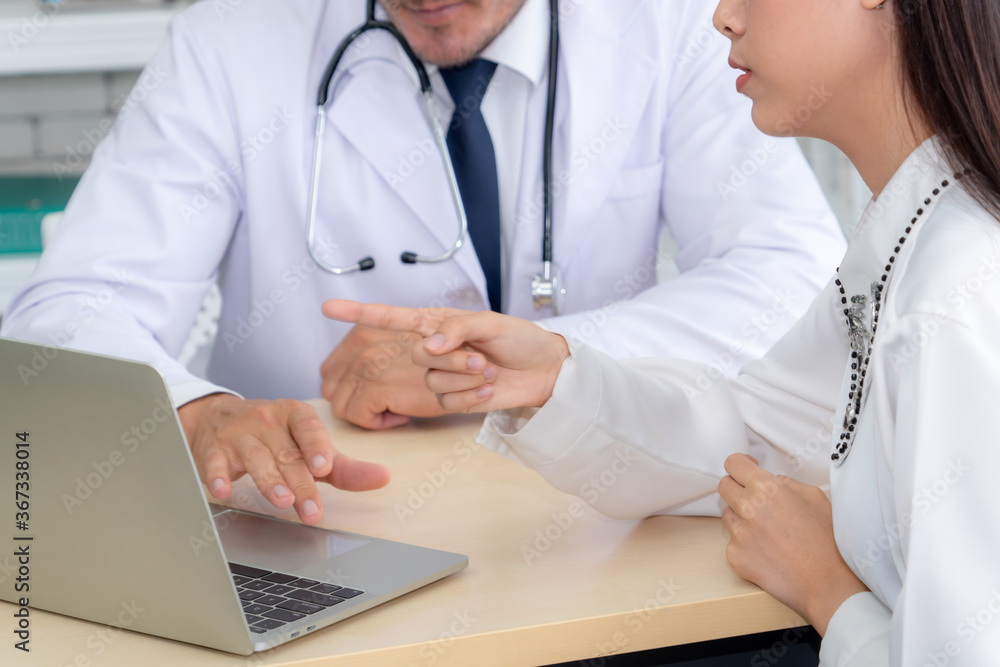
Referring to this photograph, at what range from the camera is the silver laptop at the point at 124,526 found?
543 mm

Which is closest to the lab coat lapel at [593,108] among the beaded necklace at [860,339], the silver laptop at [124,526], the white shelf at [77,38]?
the beaded necklace at [860,339]

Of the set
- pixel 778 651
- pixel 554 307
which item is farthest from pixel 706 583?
pixel 554 307

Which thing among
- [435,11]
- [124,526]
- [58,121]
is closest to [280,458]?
[124,526]

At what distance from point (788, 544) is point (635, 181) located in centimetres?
84

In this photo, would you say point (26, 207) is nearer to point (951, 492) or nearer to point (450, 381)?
point (450, 381)

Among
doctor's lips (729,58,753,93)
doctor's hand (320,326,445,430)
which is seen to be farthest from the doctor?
doctor's lips (729,58,753,93)

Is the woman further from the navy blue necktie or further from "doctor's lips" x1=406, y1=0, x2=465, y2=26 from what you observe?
"doctor's lips" x1=406, y1=0, x2=465, y2=26

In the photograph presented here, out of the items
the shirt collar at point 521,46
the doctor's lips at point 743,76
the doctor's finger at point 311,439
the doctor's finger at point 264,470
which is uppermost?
the doctor's lips at point 743,76

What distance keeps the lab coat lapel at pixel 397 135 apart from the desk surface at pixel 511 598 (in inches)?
23.1

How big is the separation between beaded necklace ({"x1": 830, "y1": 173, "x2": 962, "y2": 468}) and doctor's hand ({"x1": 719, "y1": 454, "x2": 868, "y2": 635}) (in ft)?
0.21

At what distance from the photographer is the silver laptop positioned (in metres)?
0.54

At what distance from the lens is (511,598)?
665mm

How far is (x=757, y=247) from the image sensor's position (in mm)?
1309

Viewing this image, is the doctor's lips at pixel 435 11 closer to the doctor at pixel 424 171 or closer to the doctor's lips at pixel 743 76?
the doctor at pixel 424 171
